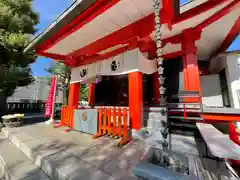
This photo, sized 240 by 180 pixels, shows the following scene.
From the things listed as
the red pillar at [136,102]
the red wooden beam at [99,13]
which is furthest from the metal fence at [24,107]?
the red pillar at [136,102]

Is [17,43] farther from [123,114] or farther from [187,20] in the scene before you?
[187,20]

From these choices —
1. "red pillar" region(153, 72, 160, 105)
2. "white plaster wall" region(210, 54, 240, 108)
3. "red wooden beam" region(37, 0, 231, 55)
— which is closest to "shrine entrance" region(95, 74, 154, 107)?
"red pillar" region(153, 72, 160, 105)

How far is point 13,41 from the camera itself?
6293mm

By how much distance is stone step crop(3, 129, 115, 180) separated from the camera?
1689mm

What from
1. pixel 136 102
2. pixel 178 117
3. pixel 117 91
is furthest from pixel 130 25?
pixel 117 91

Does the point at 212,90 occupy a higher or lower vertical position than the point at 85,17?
lower

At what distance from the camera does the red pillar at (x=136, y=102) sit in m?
3.25

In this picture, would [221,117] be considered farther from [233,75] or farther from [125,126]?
[233,75]

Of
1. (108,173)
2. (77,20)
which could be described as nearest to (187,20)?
(77,20)

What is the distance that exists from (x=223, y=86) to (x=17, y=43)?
34.2 feet

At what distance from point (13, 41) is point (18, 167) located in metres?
6.90

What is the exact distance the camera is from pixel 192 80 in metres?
3.45

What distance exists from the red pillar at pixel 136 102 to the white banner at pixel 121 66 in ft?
0.89

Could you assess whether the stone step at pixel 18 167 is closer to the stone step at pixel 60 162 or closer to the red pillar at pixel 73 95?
the stone step at pixel 60 162
